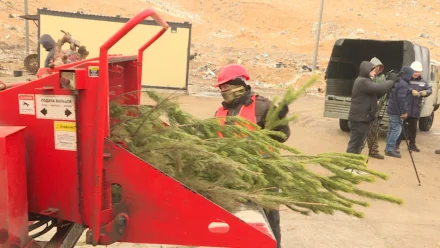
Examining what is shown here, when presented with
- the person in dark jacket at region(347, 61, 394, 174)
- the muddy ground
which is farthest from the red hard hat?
the person in dark jacket at region(347, 61, 394, 174)

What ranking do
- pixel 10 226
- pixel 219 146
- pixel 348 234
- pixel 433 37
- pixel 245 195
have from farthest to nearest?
pixel 433 37 → pixel 348 234 → pixel 219 146 → pixel 245 195 → pixel 10 226

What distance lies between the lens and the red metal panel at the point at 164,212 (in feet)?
7.40

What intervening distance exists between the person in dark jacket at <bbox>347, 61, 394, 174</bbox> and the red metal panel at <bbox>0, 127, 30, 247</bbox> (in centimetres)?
575

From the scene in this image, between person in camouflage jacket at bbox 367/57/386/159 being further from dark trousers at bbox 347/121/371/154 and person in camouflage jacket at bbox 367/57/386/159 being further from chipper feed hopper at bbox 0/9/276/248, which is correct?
chipper feed hopper at bbox 0/9/276/248

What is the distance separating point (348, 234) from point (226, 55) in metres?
23.5

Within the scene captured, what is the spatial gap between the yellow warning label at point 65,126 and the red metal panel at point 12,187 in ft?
0.57

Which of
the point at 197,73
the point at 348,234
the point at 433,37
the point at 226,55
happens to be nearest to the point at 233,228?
the point at 348,234

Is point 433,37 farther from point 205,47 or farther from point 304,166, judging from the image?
point 304,166

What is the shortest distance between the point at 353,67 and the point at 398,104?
178 inches

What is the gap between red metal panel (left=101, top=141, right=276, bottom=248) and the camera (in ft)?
7.40

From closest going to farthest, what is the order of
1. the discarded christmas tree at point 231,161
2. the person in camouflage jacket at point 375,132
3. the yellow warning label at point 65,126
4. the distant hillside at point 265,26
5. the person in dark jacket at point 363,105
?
the yellow warning label at point 65,126 < the discarded christmas tree at point 231,161 < the person in dark jacket at point 363,105 < the person in camouflage jacket at point 375,132 < the distant hillside at point 265,26

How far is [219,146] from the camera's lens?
2.84m

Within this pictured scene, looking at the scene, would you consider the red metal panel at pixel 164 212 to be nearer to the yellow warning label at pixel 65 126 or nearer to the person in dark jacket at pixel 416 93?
the yellow warning label at pixel 65 126

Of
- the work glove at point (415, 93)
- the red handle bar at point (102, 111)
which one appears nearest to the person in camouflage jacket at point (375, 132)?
the work glove at point (415, 93)
